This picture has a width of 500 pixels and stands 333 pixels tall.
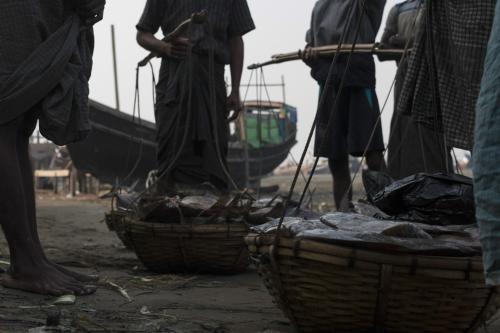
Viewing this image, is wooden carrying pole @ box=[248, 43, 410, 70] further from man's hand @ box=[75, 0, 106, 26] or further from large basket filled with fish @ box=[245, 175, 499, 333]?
large basket filled with fish @ box=[245, 175, 499, 333]

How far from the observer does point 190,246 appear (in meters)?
3.29

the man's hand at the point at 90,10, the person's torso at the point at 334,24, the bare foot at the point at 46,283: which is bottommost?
the bare foot at the point at 46,283

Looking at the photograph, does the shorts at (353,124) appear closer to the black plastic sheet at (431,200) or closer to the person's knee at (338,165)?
the person's knee at (338,165)

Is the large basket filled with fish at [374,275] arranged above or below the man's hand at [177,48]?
below

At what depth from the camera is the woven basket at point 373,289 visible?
1835 millimetres

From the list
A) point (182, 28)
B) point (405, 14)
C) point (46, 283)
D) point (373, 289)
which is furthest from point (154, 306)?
point (405, 14)

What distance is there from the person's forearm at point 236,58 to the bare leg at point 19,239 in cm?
176

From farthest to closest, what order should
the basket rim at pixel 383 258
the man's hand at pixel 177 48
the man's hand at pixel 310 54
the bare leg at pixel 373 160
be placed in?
the bare leg at pixel 373 160
the man's hand at pixel 310 54
the man's hand at pixel 177 48
the basket rim at pixel 383 258

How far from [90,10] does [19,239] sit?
964 mm

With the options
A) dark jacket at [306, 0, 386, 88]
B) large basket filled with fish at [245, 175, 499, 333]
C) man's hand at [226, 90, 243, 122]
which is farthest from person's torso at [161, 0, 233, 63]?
large basket filled with fish at [245, 175, 499, 333]

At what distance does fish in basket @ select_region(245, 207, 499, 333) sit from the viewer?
1838 mm

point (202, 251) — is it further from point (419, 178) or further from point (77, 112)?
point (419, 178)

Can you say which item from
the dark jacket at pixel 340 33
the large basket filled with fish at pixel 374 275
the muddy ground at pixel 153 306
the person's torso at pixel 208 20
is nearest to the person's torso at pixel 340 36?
the dark jacket at pixel 340 33

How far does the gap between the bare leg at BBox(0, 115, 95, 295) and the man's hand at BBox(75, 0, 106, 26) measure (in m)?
0.53
